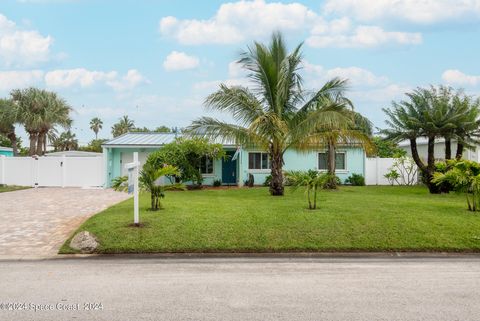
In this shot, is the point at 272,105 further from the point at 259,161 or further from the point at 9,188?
the point at 9,188

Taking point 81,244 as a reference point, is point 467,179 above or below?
above

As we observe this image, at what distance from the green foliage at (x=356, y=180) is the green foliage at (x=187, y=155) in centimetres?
723

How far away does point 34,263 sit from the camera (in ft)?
24.0

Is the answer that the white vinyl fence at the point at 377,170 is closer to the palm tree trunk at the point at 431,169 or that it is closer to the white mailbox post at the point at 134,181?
the palm tree trunk at the point at 431,169

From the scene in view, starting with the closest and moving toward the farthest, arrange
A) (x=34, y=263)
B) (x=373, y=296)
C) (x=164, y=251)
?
(x=373, y=296), (x=34, y=263), (x=164, y=251)

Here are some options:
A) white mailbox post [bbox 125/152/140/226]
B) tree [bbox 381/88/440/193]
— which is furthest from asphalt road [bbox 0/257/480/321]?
tree [bbox 381/88/440/193]

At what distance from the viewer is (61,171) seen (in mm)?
21328

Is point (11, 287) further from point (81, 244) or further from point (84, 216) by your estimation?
point (84, 216)

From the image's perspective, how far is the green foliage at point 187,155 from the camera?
62.3ft

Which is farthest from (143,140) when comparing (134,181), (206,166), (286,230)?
(286,230)

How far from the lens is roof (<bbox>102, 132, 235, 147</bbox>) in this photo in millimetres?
21484

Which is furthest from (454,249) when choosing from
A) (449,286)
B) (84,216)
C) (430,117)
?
(430,117)

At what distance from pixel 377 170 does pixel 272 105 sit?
1103 centimetres

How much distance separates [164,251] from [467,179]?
315 inches
